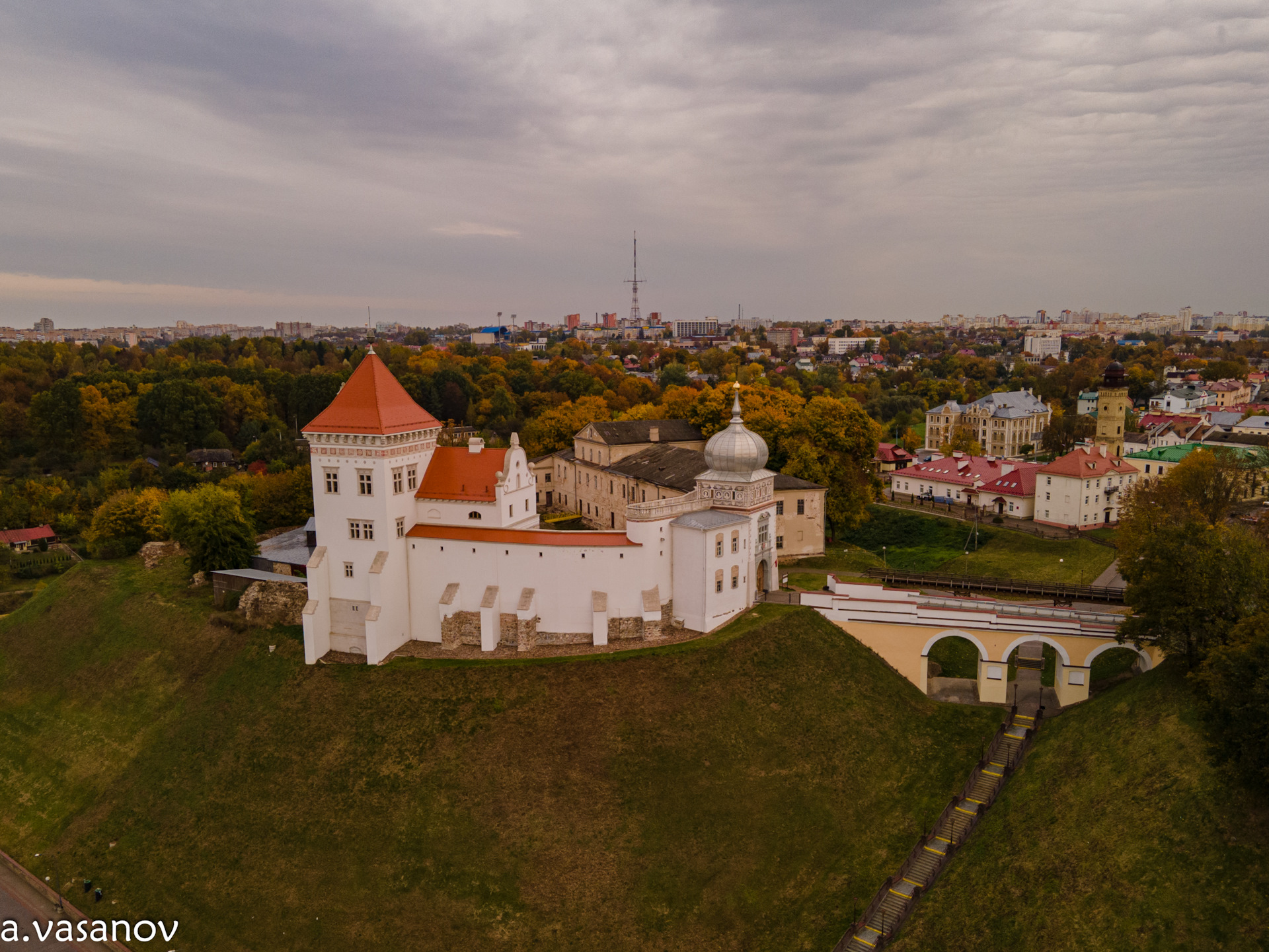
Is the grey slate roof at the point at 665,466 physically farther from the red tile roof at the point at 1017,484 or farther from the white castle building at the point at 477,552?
the red tile roof at the point at 1017,484

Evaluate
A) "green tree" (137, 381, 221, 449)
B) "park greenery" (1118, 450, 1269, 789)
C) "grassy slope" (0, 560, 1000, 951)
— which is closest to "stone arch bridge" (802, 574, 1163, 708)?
"grassy slope" (0, 560, 1000, 951)

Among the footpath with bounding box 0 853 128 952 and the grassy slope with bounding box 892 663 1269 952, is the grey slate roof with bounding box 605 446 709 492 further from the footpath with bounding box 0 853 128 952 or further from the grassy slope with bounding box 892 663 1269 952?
the footpath with bounding box 0 853 128 952

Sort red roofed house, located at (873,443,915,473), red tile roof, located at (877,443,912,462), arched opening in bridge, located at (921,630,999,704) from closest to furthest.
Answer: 1. arched opening in bridge, located at (921,630,999,704)
2. red roofed house, located at (873,443,915,473)
3. red tile roof, located at (877,443,912,462)

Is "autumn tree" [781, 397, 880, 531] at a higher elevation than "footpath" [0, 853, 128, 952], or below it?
higher

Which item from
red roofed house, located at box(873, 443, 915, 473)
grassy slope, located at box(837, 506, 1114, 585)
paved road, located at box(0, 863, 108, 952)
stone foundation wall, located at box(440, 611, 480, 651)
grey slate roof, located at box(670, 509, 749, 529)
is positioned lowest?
paved road, located at box(0, 863, 108, 952)

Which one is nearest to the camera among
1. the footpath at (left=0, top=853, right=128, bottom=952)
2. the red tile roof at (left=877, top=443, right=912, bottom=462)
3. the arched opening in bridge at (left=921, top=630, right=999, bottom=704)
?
the footpath at (left=0, top=853, right=128, bottom=952)

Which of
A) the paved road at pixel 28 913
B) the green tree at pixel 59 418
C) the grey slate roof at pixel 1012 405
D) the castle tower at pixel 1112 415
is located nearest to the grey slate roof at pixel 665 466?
the paved road at pixel 28 913
